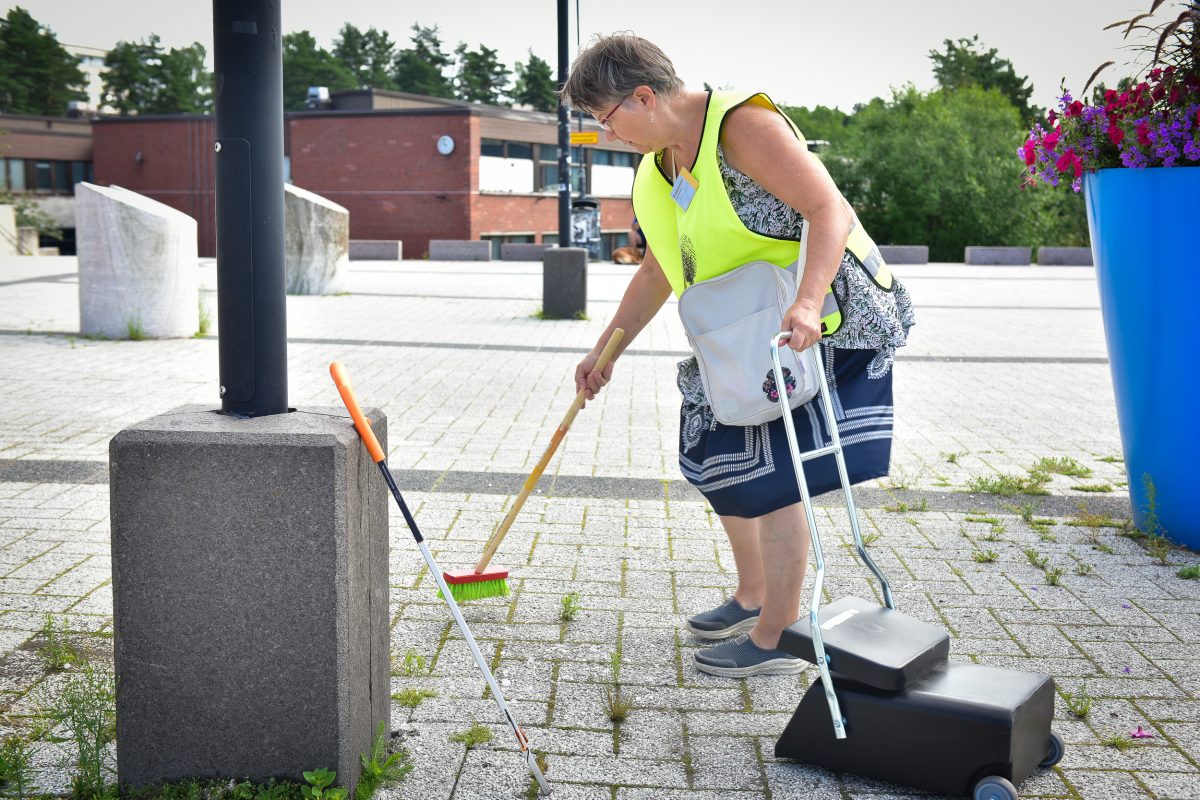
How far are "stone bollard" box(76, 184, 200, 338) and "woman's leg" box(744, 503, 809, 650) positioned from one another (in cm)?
906

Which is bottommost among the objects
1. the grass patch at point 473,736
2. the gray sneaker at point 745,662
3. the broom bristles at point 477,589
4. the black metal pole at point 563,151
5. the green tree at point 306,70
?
the grass patch at point 473,736

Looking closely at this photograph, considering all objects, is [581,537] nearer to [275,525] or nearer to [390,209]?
[275,525]

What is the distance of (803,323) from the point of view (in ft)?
9.57

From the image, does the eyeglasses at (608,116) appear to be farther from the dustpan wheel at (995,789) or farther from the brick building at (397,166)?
the brick building at (397,166)

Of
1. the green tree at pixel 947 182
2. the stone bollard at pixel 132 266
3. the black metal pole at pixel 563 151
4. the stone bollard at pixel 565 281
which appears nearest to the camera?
the stone bollard at pixel 132 266

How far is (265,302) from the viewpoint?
283 cm

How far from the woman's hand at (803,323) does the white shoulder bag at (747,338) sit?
8.9 inches

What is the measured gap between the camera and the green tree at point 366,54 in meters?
100

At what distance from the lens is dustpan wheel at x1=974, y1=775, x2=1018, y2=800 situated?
2.74 metres

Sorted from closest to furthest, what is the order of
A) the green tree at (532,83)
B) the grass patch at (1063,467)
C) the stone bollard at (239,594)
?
the stone bollard at (239,594), the grass patch at (1063,467), the green tree at (532,83)

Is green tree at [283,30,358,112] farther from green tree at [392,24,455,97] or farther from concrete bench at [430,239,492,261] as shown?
concrete bench at [430,239,492,261]

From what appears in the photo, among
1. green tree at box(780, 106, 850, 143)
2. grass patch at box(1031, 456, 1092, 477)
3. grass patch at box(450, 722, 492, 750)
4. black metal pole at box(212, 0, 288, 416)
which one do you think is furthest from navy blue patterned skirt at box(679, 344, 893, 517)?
green tree at box(780, 106, 850, 143)

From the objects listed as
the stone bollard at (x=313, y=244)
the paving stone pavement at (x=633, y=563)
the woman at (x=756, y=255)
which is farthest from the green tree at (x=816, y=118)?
the woman at (x=756, y=255)

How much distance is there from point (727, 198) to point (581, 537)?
7.29 feet
